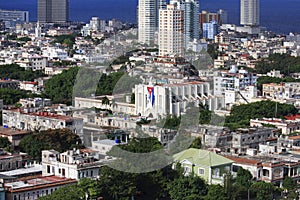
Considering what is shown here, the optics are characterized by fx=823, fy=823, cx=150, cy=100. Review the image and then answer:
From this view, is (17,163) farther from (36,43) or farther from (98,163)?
(36,43)

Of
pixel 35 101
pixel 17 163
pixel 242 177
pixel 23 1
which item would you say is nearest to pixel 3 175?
pixel 17 163

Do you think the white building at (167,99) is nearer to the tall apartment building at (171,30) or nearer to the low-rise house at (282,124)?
the low-rise house at (282,124)

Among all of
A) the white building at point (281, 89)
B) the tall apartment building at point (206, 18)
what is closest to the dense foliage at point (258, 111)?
the white building at point (281, 89)

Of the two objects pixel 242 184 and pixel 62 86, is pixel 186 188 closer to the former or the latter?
pixel 242 184

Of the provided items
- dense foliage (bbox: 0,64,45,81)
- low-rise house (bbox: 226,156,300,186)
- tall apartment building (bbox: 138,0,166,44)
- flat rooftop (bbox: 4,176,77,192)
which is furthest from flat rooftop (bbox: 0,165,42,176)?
tall apartment building (bbox: 138,0,166,44)

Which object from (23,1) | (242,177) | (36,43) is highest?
(23,1)

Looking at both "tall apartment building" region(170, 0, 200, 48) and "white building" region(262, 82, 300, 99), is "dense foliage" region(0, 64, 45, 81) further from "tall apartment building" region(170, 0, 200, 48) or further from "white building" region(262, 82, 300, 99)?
"tall apartment building" region(170, 0, 200, 48)
